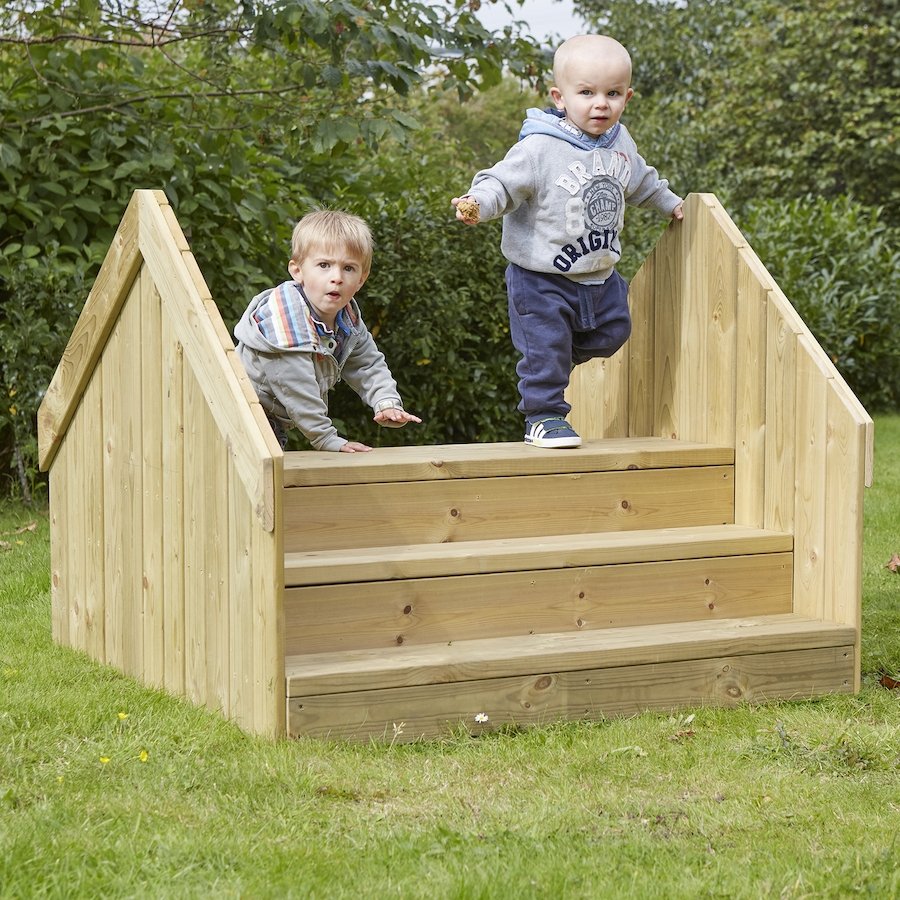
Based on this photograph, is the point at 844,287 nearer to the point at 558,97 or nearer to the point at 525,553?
Answer: the point at 558,97

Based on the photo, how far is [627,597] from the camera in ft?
12.7

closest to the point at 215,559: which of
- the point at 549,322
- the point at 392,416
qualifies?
the point at 392,416

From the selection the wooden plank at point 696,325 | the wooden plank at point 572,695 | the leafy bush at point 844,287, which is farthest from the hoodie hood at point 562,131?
the leafy bush at point 844,287

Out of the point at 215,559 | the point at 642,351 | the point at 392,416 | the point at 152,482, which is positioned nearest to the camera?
the point at 215,559

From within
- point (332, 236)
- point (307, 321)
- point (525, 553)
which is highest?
point (332, 236)

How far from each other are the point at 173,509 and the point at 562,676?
1.12 m

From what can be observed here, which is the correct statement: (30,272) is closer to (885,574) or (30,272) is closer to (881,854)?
(885,574)

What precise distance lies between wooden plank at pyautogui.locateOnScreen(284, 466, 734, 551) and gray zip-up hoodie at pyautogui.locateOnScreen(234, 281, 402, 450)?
39cm

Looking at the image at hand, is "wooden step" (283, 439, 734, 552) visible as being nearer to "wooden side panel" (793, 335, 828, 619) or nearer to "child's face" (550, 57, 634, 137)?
"wooden side panel" (793, 335, 828, 619)

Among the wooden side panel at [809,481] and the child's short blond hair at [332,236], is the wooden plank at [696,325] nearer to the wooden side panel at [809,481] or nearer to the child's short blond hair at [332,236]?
the wooden side panel at [809,481]

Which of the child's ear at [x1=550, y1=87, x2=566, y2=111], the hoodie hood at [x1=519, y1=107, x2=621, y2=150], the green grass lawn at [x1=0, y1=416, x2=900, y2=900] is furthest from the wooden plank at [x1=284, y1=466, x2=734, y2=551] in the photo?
the child's ear at [x1=550, y1=87, x2=566, y2=111]

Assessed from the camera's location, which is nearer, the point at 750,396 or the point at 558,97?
the point at 750,396

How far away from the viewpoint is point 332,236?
4012 mm

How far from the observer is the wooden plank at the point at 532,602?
351 cm
